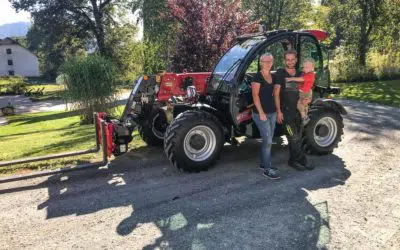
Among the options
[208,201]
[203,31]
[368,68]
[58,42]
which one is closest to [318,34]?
[208,201]

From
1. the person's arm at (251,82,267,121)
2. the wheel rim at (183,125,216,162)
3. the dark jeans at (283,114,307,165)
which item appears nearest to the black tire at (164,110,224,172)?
the wheel rim at (183,125,216,162)

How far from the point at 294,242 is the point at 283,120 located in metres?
2.32

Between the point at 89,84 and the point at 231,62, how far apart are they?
704 cm

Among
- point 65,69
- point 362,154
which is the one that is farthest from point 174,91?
point 65,69

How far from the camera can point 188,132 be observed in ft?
17.9

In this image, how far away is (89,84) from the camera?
11.9 m

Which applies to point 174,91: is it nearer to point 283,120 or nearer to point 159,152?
point 159,152

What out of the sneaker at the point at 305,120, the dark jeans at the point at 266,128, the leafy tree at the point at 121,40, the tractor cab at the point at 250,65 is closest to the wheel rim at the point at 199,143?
the tractor cab at the point at 250,65

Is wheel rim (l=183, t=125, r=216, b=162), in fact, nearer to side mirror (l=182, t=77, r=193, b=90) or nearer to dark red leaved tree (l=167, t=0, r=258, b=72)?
side mirror (l=182, t=77, r=193, b=90)

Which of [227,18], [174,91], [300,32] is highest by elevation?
[227,18]

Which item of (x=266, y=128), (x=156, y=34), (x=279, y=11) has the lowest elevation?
(x=266, y=128)

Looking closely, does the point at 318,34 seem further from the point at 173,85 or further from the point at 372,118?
the point at 372,118

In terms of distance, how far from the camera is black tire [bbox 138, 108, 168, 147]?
7172 mm

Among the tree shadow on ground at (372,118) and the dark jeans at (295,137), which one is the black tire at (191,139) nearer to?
the dark jeans at (295,137)
